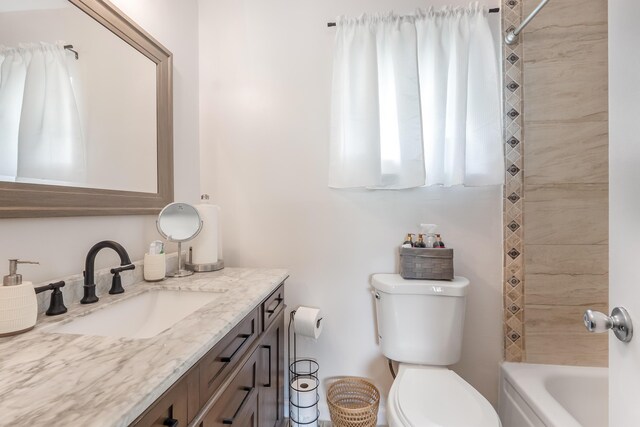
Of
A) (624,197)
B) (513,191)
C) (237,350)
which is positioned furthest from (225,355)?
(513,191)

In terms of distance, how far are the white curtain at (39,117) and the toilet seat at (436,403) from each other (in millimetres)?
1371

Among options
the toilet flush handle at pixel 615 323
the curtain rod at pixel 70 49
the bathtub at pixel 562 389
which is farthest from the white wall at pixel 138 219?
the bathtub at pixel 562 389

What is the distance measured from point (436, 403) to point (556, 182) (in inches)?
46.3

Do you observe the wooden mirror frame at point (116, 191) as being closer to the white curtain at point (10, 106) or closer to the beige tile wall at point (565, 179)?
the white curtain at point (10, 106)

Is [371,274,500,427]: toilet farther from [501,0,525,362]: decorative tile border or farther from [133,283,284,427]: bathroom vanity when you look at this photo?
[133,283,284,427]: bathroom vanity

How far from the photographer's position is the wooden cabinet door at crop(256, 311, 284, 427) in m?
1.12

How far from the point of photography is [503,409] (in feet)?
4.65

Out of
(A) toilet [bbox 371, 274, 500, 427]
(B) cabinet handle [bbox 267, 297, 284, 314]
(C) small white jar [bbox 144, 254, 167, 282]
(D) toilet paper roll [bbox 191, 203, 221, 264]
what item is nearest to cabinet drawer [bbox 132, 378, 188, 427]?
(B) cabinet handle [bbox 267, 297, 284, 314]

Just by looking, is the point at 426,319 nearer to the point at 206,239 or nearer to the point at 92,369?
the point at 206,239

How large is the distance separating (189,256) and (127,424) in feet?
3.26

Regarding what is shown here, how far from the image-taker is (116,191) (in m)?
1.12

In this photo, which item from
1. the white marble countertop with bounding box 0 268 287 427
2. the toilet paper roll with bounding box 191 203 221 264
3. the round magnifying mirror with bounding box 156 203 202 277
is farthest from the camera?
the toilet paper roll with bounding box 191 203 221 264

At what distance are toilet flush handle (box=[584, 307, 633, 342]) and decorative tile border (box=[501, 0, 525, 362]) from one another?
0.87 m

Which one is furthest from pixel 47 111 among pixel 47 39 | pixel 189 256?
pixel 189 256
